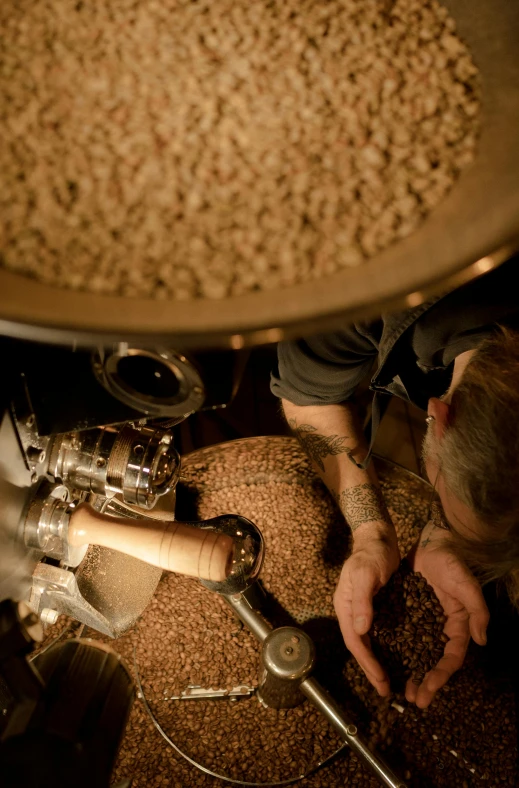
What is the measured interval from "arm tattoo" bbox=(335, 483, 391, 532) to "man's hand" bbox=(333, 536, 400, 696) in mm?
31

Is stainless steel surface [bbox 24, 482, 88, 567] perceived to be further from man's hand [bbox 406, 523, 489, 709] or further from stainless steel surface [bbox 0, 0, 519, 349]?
man's hand [bbox 406, 523, 489, 709]

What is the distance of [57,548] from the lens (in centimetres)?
58

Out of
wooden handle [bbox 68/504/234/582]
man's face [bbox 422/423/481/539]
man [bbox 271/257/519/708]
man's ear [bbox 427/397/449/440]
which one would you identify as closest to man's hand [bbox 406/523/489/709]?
man [bbox 271/257/519/708]

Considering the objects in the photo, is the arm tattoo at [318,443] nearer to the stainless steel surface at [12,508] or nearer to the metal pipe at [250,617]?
the metal pipe at [250,617]

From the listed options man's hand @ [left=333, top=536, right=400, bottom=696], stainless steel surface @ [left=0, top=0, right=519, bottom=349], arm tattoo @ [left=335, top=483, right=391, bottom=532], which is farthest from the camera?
arm tattoo @ [left=335, top=483, right=391, bottom=532]

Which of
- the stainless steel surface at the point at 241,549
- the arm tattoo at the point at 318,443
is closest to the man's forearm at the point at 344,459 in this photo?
the arm tattoo at the point at 318,443

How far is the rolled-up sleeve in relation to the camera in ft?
2.84

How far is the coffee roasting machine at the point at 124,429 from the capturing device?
0.27m

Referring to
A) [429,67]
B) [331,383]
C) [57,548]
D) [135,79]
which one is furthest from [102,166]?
[331,383]

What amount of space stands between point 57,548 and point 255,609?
375 mm

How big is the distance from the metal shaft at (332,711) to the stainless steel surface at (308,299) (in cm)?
61

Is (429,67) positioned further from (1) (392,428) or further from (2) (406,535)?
(1) (392,428)

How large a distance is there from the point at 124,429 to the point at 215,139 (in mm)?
329

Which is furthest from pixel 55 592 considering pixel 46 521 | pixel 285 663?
pixel 285 663
